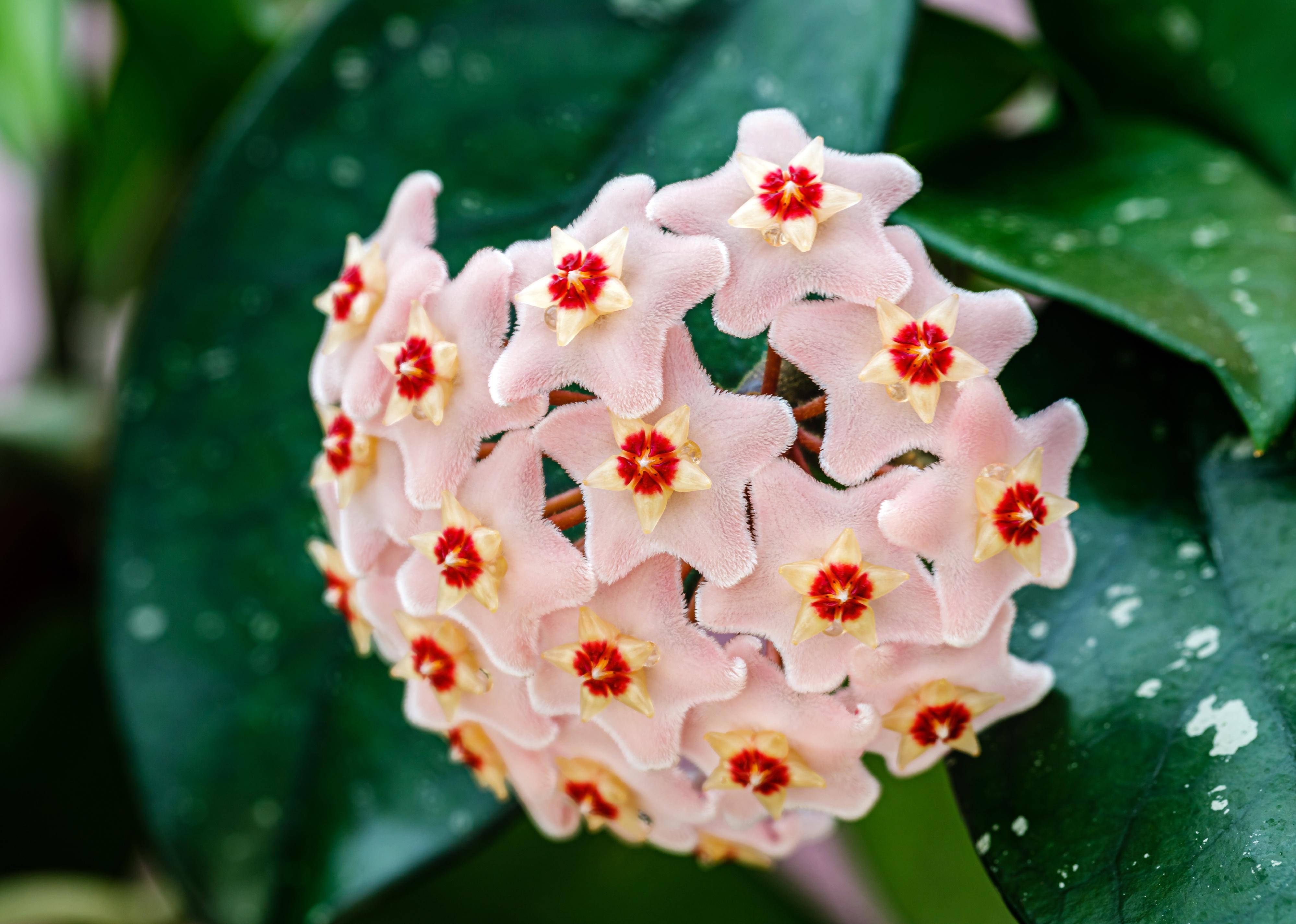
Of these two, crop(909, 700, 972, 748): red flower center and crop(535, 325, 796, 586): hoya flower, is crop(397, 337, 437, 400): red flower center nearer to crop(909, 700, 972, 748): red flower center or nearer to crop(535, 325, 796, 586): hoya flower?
crop(535, 325, 796, 586): hoya flower

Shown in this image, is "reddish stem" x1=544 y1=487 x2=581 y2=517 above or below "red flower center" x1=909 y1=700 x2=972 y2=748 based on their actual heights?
above

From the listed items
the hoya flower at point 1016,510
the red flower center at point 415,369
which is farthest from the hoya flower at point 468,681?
the hoya flower at point 1016,510

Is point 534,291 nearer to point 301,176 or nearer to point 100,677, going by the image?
point 301,176

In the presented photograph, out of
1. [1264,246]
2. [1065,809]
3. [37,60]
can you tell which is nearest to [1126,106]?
[1264,246]

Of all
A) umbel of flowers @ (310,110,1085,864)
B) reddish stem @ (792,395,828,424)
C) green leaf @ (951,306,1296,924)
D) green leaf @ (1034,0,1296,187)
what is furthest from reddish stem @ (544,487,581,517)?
green leaf @ (1034,0,1296,187)

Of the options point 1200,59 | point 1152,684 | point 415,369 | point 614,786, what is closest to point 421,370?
point 415,369

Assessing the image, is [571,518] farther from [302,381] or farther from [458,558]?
[302,381]
